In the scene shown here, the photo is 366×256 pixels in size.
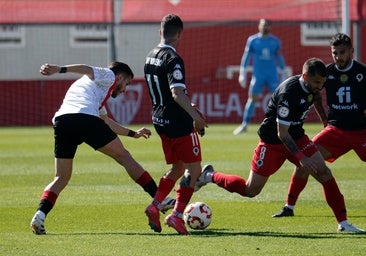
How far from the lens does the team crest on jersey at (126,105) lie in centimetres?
2812

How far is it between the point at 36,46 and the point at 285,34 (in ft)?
27.6

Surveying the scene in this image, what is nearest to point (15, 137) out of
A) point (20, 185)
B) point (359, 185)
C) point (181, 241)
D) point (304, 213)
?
point (20, 185)

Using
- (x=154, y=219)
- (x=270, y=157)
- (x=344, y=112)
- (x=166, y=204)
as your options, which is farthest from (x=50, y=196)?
(x=344, y=112)

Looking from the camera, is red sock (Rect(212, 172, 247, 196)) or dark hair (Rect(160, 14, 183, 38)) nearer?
dark hair (Rect(160, 14, 183, 38))

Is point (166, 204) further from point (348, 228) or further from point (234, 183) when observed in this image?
point (348, 228)

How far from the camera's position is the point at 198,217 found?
10.4 metres

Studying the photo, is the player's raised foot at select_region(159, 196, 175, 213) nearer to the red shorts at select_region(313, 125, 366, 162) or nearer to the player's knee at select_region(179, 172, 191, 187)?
the player's knee at select_region(179, 172, 191, 187)

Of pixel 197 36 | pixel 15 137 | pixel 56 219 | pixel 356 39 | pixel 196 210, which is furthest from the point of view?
pixel 197 36

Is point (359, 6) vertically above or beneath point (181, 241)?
above

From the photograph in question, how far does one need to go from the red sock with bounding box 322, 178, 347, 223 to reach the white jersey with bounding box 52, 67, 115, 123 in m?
2.48

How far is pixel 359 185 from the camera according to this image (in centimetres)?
1434

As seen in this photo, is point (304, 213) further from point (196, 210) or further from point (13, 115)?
point (13, 115)

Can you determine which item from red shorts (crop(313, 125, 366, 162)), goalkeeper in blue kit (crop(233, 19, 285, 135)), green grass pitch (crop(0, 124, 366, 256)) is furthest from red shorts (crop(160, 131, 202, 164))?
goalkeeper in blue kit (crop(233, 19, 285, 135))

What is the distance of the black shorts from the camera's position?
10.3m
